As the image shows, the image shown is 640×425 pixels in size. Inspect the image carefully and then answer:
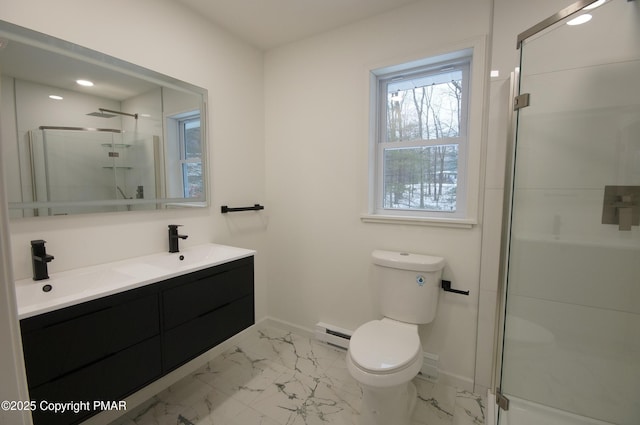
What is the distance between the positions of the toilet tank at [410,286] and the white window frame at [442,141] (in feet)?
0.92

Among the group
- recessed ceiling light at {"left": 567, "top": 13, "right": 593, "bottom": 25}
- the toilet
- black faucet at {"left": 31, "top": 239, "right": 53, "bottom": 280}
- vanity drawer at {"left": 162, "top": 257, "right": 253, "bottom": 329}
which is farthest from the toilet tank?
black faucet at {"left": 31, "top": 239, "right": 53, "bottom": 280}

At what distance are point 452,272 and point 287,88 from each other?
185cm

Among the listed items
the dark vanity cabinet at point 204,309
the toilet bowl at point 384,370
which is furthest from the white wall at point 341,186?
the dark vanity cabinet at point 204,309

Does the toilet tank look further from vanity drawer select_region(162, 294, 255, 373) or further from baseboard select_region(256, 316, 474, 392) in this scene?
vanity drawer select_region(162, 294, 255, 373)

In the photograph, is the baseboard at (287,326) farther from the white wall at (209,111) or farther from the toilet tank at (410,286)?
the toilet tank at (410,286)

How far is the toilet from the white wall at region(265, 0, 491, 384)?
0.64 feet

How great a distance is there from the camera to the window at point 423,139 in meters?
1.85

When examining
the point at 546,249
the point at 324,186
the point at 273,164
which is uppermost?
the point at 273,164

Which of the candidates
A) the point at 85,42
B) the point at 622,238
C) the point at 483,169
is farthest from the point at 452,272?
the point at 85,42

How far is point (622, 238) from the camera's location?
1.35 meters

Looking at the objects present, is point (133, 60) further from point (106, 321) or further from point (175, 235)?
point (106, 321)

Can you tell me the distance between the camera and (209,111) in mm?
2029

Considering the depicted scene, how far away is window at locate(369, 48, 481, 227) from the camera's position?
1846 mm

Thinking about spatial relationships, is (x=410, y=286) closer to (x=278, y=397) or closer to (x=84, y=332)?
(x=278, y=397)
